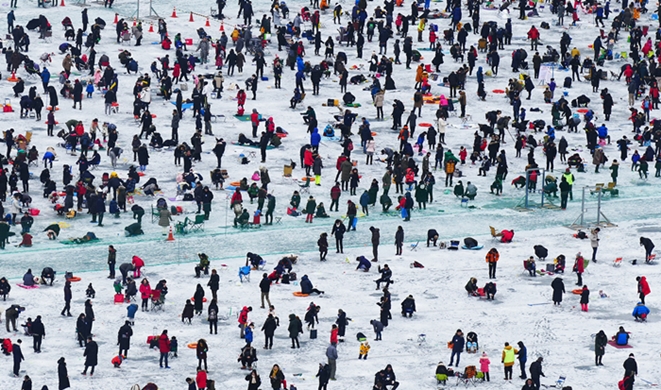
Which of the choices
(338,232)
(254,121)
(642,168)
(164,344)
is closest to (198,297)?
(164,344)

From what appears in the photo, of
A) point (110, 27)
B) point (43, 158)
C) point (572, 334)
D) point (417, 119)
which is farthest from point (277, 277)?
point (110, 27)

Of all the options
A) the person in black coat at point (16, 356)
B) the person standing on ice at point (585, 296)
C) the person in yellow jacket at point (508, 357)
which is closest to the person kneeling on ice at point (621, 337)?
the person standing on ice at point (585, 296)

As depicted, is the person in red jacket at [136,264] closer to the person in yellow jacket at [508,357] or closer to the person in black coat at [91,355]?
the person in black coat at [91,355]

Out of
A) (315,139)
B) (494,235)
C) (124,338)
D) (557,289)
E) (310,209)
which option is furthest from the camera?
(315,139)

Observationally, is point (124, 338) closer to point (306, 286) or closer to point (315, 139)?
point (306, 286)

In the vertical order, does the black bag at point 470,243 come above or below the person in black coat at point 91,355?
above

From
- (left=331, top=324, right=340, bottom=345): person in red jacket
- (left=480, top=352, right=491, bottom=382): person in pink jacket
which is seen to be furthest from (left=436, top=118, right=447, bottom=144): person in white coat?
(left=480, top=352, right=491, bottom=382): person in pink jacket
